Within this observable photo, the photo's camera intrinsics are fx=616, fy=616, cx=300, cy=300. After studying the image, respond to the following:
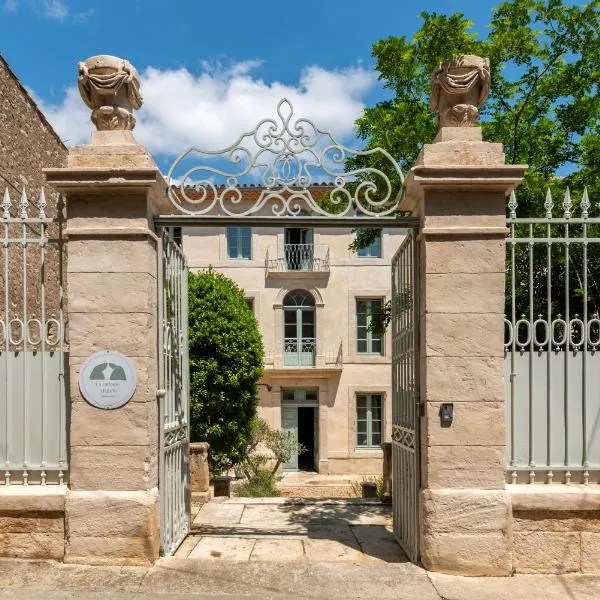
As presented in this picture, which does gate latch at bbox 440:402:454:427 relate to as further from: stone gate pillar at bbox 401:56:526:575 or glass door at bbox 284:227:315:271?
glass door at bbox 284:227:315:271

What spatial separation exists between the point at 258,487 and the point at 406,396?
7707 millimetres

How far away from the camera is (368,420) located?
65.6ft

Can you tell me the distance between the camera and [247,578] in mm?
5047

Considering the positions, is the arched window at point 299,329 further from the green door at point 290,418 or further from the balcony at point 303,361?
the green door at point 290,418

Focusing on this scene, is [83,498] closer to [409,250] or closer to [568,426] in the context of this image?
[409,250]

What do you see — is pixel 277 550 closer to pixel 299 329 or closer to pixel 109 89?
pixel 109 89

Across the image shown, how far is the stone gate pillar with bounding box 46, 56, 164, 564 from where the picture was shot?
5.17 m

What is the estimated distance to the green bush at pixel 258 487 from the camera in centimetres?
1235

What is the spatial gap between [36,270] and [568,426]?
9786 millimetres

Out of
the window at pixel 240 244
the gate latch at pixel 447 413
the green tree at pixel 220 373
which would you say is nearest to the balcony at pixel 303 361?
the window at pixel 240 244

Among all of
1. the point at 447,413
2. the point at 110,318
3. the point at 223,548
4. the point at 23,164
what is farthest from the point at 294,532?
the point at 23,164

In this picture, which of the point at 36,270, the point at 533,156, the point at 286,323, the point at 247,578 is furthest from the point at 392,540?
the point at 286,323

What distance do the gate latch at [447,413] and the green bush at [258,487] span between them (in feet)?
25.2

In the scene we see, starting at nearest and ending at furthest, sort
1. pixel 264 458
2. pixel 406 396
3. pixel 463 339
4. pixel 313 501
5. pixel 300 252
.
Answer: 1. pixel 463 339
2. pixel 406 396
3. pixel 313 501
4. pixel 264 458
5. pixel 300 252
